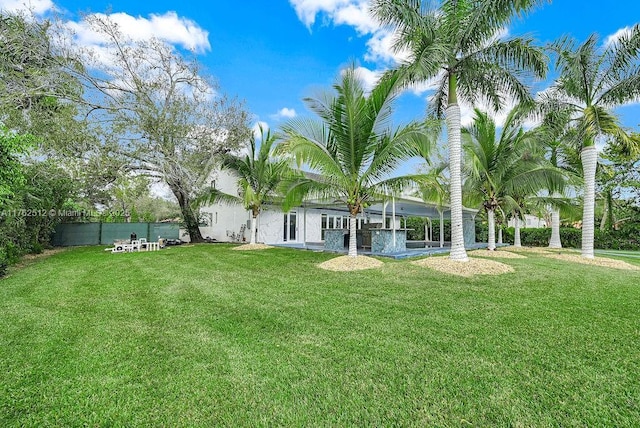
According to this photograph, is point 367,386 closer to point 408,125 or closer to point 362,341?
point 362,341

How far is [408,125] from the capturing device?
9000mm

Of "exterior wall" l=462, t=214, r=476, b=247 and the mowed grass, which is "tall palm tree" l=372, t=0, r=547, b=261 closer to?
the mowed grass

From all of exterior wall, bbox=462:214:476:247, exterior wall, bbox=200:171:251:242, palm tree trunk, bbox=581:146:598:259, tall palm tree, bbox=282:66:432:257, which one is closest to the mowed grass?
tall palm tree, bbox=282:66:432:257

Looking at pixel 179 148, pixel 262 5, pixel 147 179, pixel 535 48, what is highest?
pixel 262 5

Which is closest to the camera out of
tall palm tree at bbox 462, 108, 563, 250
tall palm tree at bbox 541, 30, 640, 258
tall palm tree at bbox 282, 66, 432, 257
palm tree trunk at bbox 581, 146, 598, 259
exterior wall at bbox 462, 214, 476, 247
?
tall palm tree at bbox 282, 66, 432, 257

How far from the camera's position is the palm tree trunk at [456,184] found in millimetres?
9031

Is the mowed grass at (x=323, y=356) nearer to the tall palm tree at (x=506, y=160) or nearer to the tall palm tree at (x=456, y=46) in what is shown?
the tall palm tree at (x=456, y=46)

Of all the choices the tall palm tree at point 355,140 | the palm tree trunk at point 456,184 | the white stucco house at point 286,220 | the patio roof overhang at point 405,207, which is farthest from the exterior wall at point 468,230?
the tall palm tree at point 355,140

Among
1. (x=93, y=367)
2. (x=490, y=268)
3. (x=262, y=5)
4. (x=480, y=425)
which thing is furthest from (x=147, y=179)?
(x=480, y=425)

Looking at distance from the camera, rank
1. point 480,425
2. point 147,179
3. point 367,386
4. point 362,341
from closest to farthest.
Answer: point 480,425, point 367,386, point 362,341, point 147,179

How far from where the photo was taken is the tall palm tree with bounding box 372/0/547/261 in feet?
27.0

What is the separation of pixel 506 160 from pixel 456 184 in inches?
225

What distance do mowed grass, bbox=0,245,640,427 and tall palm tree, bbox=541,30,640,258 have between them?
6945mm

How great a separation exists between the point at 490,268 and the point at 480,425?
7052 mm
